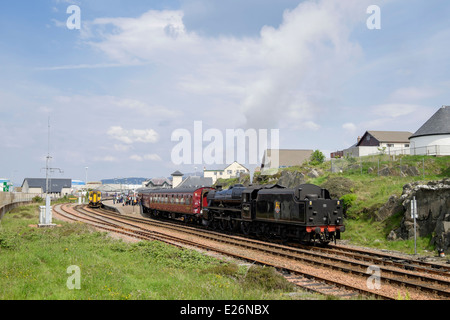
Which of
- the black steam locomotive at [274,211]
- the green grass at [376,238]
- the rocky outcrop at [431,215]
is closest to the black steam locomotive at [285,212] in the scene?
the black steam locomotive at [274,211]

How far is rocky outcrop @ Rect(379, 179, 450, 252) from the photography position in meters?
18.5

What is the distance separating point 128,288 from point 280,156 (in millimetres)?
86055

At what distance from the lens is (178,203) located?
3578 cm

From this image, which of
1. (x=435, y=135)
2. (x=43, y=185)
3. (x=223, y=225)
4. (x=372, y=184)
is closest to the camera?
(x=223, y=225)

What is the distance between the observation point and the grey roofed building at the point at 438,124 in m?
42.7

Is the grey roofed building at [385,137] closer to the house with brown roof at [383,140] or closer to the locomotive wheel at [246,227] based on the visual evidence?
the house with brown roof at [383,140]

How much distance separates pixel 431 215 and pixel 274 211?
27.4ft

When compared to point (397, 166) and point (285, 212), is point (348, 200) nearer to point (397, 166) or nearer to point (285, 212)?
point (285, 212)

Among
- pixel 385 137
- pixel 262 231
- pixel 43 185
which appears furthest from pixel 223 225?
pixel 43 185

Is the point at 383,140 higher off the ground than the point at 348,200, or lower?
higher

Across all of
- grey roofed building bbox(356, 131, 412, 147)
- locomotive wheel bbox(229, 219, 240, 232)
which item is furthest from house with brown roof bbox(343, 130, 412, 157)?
locomotive wheel bbox(229, 219, 240, 232)

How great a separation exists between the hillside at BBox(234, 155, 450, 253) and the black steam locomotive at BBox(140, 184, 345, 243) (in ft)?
9.67

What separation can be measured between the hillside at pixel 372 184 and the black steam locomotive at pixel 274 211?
116 inches
